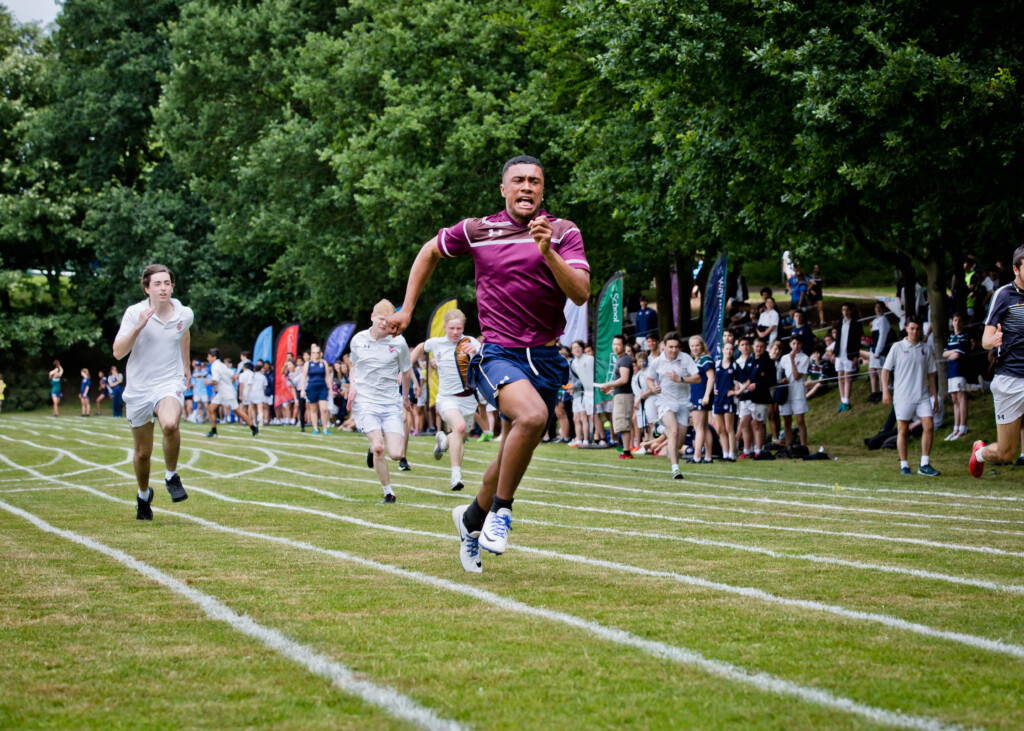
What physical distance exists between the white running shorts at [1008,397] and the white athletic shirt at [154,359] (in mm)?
7284

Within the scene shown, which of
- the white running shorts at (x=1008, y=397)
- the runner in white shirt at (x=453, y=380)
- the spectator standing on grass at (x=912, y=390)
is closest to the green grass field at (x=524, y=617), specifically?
the white running shorts at (x=1008, y=397)

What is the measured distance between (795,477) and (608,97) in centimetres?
1231

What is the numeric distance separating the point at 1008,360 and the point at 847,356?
596 inches

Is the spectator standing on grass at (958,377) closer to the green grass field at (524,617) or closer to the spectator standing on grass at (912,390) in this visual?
the spectator standing on grass at (912,390)


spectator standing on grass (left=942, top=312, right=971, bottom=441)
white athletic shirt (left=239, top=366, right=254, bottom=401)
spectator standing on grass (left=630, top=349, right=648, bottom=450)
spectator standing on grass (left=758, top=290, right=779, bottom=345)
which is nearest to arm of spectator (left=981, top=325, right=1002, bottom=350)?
spectator standing on grass (left=942, top=312, right=971, bottom=441)

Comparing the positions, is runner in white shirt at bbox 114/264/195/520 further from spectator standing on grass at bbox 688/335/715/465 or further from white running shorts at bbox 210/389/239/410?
white running shorts at bbox 210/389/239/410

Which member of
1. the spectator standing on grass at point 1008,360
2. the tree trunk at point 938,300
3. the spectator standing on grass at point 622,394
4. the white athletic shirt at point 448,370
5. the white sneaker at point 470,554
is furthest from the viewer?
the spectator standing on grass at point 622,394

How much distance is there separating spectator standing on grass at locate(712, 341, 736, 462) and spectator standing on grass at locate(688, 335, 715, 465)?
28 centimetres

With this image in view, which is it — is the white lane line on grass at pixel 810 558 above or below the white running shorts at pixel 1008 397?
below

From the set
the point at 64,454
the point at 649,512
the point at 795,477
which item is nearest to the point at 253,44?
the point at 64,454

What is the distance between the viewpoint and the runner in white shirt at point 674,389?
1647 cm

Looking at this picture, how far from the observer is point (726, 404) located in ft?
66.7

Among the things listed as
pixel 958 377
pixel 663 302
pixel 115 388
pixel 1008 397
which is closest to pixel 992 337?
pixel 1008 397

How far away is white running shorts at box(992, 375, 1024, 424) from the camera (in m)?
9.59
